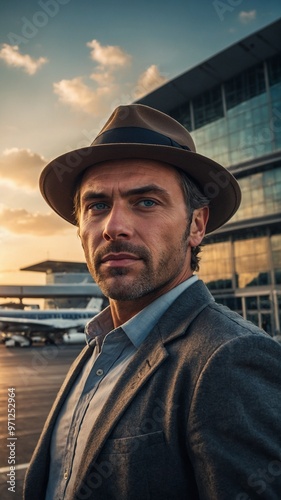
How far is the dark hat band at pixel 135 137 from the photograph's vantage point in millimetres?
2084

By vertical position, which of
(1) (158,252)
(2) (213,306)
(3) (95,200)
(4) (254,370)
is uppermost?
(3) (95,200)

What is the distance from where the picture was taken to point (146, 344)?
5.94 ft

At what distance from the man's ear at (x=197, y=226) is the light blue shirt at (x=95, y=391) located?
0.24 m

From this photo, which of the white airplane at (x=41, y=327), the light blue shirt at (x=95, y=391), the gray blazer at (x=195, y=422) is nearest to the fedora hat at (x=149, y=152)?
the light blue shirt at (x=95, y=391)

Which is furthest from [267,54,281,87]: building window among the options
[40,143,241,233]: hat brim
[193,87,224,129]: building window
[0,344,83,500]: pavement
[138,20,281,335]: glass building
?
[40,143,241,233]: hat brim

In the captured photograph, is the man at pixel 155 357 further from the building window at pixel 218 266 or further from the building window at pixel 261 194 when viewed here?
the building window at pixel 218 266

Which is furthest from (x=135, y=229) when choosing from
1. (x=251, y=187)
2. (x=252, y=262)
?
(x=251, y=187)

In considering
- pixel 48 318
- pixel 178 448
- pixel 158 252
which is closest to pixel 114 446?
pixel 178 448

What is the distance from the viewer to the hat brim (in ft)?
6.76

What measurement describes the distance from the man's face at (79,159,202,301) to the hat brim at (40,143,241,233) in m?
0.06

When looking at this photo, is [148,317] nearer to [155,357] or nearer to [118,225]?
[155,357]

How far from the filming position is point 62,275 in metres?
93.2

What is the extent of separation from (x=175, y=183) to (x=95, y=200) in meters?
0.45

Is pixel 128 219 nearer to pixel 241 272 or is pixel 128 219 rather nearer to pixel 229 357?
pixel 229 357
